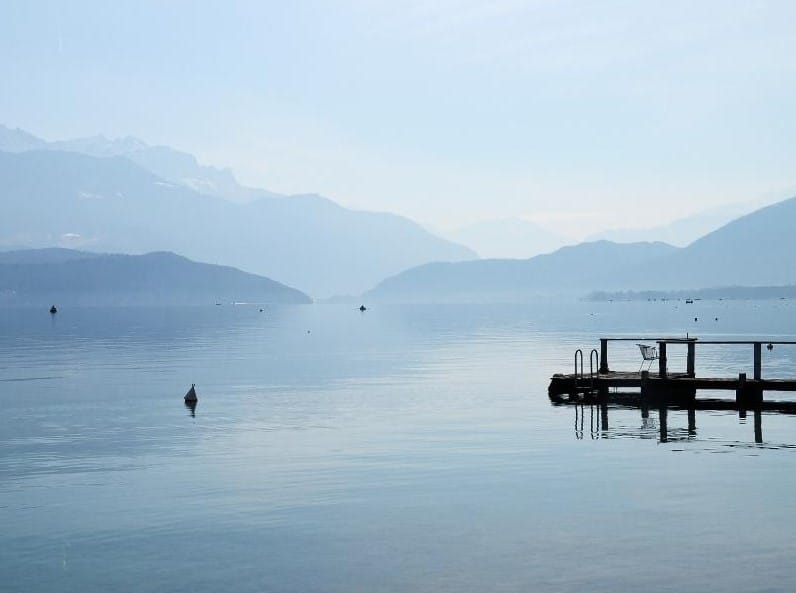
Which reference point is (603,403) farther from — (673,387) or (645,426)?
(645,426)

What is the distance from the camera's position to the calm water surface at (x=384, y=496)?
906 inches

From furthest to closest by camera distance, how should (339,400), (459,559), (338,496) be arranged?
(339,400), (338,496), (459,559)

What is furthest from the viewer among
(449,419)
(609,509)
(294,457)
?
(449,419)

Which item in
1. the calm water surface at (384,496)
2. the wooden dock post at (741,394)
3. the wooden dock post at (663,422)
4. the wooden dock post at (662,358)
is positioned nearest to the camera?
the calm water surface at (384,496)

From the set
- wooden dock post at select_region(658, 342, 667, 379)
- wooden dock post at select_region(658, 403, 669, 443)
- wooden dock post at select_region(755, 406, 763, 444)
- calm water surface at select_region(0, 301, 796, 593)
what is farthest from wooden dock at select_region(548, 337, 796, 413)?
calm water surface at select_region(0, 301, 796, 593)

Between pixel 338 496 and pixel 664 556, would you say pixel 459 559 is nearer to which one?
pixel 664 556

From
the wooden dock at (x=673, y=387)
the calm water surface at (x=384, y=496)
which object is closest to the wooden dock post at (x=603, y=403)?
the wooden dock at (x=673, y=387)

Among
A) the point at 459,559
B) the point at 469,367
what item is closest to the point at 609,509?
the point at 459,559

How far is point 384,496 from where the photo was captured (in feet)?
101

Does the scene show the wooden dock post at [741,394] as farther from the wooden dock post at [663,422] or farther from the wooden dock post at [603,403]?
the wooden dock post at [603,403]

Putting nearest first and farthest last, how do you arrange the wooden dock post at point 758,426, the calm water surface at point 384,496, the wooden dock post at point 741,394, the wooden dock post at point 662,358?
the calm water surface at point 384,496
the wooden dock post at point 758,426
the wooden dock post at point 741,394
the wooden dock post at point 662,358

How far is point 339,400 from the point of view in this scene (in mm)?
60000

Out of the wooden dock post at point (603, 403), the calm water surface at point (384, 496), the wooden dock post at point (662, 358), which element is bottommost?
the calm water surface at point (384, 496)

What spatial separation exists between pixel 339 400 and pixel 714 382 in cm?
2217
